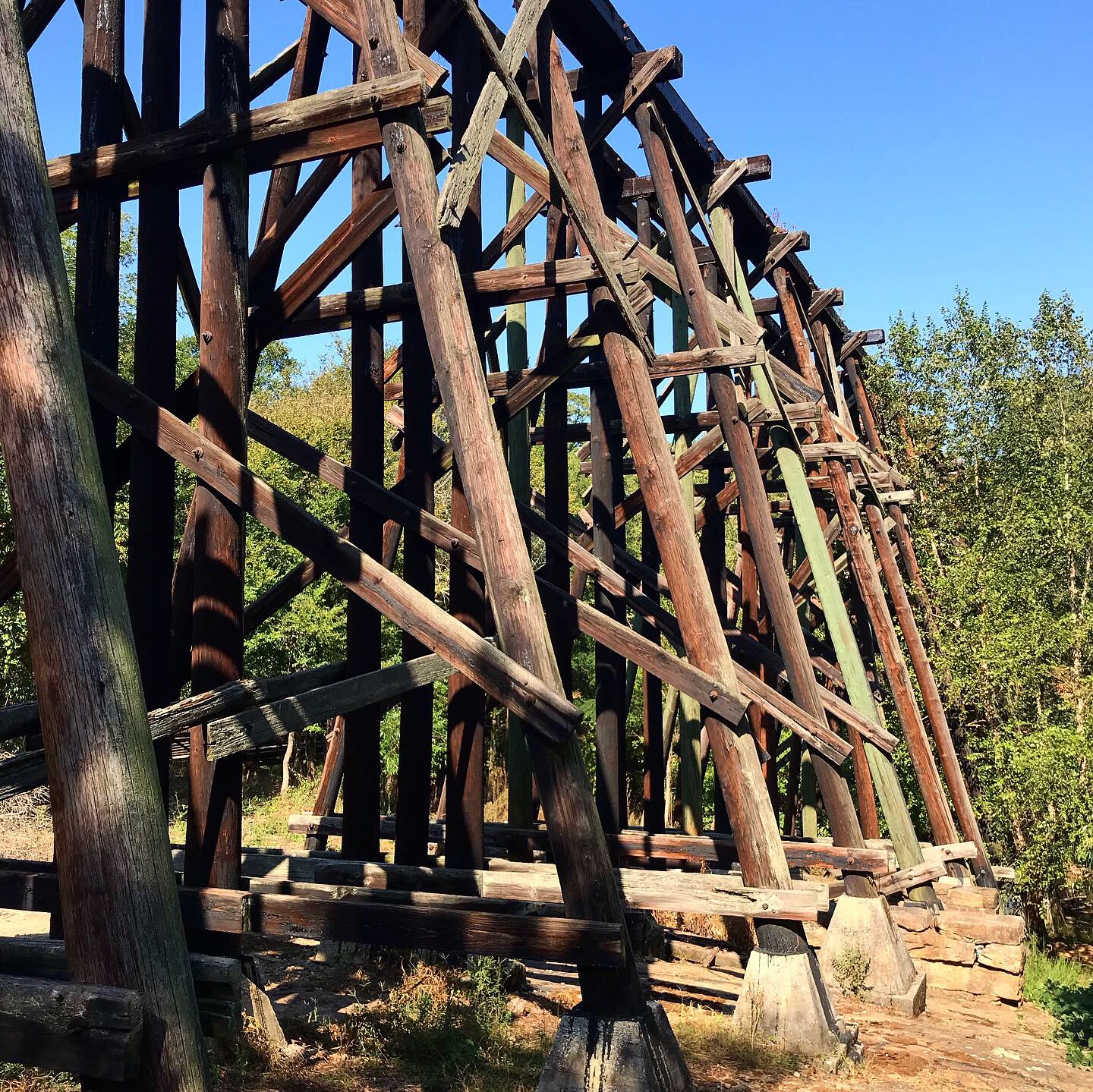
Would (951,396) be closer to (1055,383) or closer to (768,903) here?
(1055,383)

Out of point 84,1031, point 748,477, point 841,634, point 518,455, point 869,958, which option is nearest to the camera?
point 84,1031

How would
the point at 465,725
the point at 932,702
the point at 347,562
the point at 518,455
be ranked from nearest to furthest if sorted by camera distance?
1. the point at 347,562
2. the point at 465,725
3. the point at 518,455
4. the point at 932,702

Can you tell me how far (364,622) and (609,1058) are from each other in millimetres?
2450

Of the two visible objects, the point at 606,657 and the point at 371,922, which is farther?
the point at 606,657

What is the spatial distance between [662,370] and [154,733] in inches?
147

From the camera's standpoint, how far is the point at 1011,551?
15.9 meters

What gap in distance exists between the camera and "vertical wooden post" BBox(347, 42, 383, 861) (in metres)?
5.33

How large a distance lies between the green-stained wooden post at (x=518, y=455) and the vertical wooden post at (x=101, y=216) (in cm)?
270

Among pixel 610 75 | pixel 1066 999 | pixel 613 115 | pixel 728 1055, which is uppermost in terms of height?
pixel 610 75

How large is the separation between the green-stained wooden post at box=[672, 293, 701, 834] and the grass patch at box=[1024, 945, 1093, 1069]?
273 centimetres

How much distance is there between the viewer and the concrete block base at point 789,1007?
4965 millimetres

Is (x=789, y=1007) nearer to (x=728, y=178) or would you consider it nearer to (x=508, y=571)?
(x=508, y=571)

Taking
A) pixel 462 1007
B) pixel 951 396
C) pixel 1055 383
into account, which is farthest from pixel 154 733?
pixel 1055 383

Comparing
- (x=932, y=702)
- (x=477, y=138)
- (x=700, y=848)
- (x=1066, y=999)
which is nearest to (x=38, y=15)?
(x=477, y=138)
